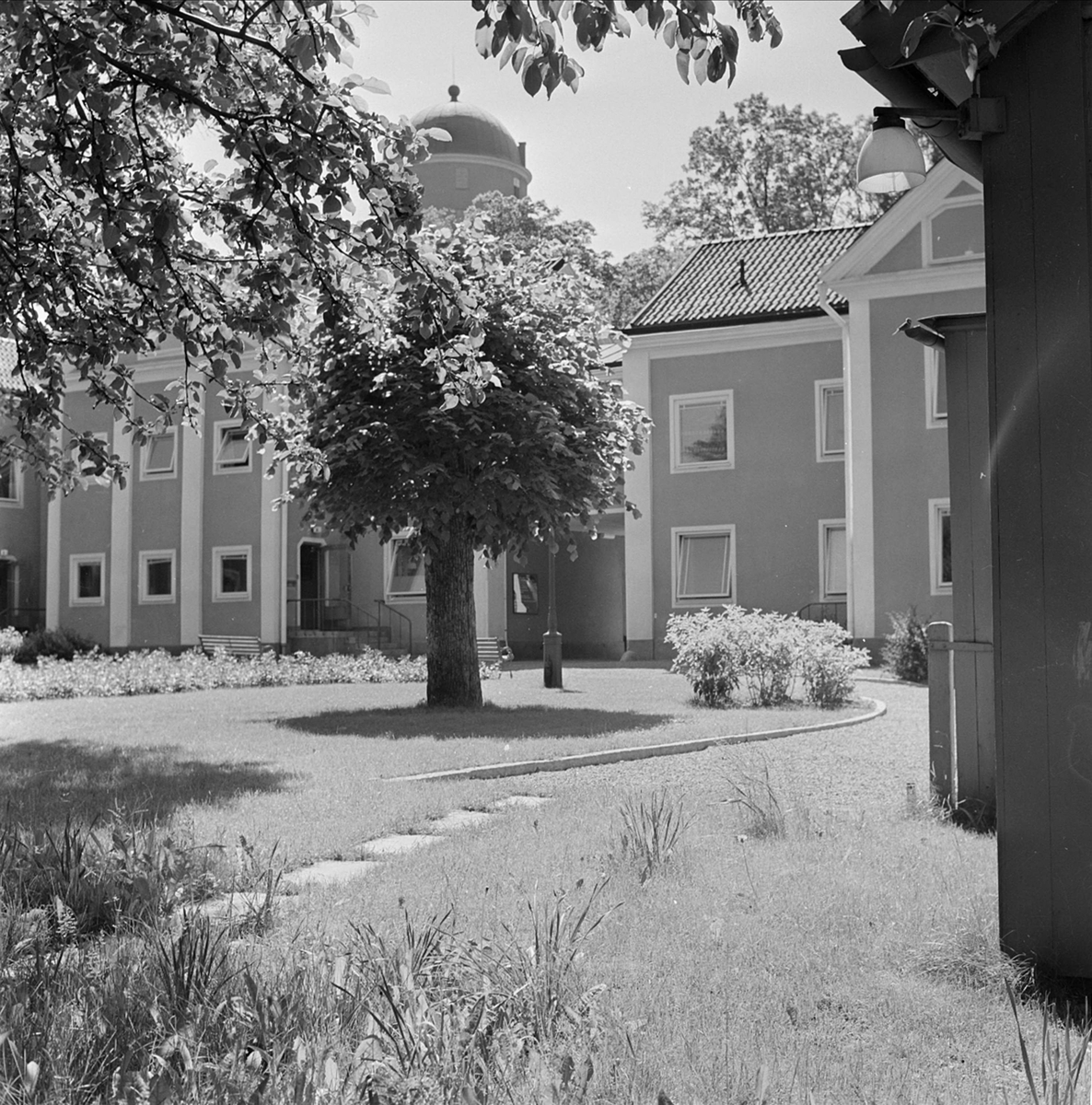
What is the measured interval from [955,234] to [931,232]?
0.45 meters

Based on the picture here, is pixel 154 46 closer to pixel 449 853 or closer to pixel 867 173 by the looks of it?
pixel 867 173

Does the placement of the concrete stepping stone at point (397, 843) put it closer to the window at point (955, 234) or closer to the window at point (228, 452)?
the window at point (955, 234)

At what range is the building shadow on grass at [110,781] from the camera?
7.81 meters

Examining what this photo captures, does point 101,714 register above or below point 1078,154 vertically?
below

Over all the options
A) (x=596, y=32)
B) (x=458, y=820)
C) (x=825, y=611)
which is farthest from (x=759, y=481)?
(x=596, y=32)

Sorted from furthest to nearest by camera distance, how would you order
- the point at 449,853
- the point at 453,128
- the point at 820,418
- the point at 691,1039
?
the point at 453,128 < the point at 820,418 < the point at 449,853 < the point at 691,1039

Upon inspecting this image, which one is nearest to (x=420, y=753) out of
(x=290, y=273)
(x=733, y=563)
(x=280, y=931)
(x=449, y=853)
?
(x=449, y=853)

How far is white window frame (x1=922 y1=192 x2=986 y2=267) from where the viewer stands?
2403cm

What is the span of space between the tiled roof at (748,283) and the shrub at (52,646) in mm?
14490

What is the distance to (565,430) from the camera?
14406 mm

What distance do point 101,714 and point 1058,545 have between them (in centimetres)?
1311

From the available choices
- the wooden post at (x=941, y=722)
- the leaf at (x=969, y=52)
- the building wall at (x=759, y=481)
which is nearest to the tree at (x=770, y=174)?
the building wall at (x=759, y=481)

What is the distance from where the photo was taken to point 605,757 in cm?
1083

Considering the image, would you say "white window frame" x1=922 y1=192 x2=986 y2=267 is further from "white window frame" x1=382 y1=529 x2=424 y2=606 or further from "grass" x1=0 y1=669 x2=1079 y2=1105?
"grass" x1=0 y1=669 x2=1079 y2=1105
